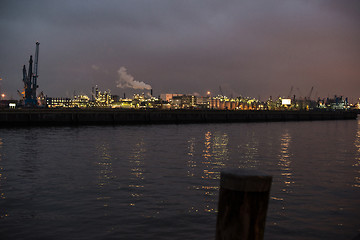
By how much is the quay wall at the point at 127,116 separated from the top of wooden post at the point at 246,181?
273ft

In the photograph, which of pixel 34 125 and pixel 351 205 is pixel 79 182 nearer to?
→ pixel 351 205

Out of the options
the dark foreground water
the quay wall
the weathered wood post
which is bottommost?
the dark foreground water

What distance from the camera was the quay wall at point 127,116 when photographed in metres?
83.1

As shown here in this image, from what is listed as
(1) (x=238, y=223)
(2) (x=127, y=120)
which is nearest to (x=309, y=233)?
(1) (x=238, y=223)

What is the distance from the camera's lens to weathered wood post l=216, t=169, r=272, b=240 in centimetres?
497

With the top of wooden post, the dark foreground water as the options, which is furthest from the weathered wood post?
the dark foreground water

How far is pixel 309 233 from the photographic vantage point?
12.6 metres

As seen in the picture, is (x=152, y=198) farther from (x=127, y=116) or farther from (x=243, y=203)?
(x=127, y=116)

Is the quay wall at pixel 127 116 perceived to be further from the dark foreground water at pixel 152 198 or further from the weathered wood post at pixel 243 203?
the weathered wood post at pixel 243 203

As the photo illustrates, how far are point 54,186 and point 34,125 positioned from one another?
225 feet

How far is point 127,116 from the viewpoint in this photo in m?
102

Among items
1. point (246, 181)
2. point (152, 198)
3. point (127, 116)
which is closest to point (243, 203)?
point (246, 181)

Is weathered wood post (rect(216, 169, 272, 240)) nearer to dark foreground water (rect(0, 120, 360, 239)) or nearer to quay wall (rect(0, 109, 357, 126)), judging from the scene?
dark foreground water (rect(0, 120, 360, 239))

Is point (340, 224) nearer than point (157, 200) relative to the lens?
Yes
